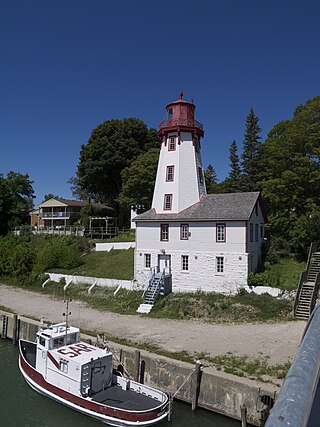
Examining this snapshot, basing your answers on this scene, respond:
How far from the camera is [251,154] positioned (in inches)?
1849

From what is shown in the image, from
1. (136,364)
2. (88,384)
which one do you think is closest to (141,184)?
(136,364)

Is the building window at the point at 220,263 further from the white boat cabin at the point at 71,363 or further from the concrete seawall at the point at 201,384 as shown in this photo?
the white boat cabin at the point at 71,363

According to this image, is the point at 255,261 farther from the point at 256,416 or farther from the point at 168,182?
the point at 256,416

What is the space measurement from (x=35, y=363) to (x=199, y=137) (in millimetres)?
21830

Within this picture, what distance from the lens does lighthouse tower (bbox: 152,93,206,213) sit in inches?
1154

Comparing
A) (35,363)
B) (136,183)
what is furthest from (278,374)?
(136,183)

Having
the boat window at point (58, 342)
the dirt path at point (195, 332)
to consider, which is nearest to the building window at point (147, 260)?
the dirt path at point (195, 332)

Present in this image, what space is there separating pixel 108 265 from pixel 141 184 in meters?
14.6

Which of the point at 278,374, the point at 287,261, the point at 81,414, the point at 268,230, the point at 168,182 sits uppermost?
the point at 168,182

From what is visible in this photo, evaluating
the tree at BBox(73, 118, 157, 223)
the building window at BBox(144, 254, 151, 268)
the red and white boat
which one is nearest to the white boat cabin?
the red and white boat

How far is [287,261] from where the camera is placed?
2884 centimetres

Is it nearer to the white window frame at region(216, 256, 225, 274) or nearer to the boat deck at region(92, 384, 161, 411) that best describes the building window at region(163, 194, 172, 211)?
the white window frame at region(216, 256, 225, 274)

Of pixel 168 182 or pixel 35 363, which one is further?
pixel 168 182

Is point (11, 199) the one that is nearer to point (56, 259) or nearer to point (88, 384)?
point (56, 259)
